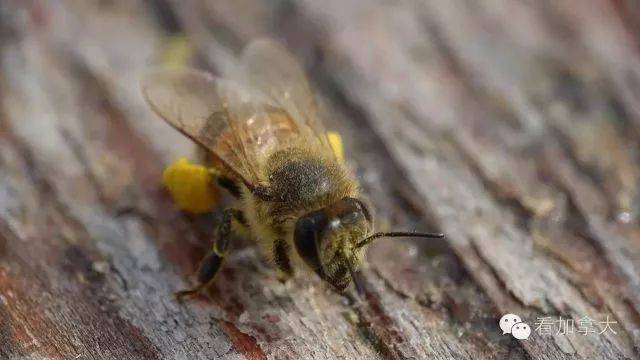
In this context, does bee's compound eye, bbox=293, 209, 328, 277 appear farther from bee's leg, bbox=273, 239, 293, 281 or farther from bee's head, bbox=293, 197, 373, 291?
bee's leg, bbox=273, 239, 293, 281

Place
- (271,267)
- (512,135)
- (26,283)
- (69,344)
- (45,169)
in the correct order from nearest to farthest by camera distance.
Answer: (69,344)
(26,283)
(271,267)
(45,169)
(512,135)

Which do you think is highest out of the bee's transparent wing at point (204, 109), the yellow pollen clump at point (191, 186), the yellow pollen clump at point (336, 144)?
the yellow pollen clump at point (336, 144)

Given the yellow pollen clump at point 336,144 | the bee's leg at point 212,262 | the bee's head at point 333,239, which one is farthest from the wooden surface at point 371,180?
the bee's head at point 333,239

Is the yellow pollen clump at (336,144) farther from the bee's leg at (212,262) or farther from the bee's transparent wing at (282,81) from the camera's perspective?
the bee's leg at (212,262)

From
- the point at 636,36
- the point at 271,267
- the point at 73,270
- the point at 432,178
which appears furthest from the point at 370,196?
the point at 636,36

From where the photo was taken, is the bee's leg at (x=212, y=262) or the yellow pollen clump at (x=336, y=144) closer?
the bee's leg at (x=212, y=262)

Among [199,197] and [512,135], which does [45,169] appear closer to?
[199,197]
